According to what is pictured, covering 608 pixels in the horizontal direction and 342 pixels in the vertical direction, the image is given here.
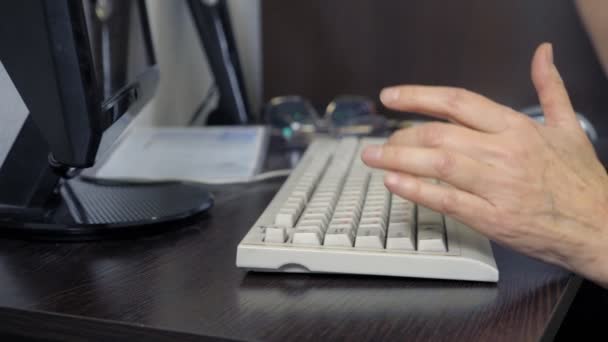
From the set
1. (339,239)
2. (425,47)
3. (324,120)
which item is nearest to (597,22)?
(425,47)

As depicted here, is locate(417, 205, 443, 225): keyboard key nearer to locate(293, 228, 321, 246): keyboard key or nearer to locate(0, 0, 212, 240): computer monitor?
locate(293, 228, 321, 246): keyboard key

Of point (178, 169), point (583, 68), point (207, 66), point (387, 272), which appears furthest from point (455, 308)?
point (207, 66)

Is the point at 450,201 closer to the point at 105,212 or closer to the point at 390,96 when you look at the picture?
the point at 390,96

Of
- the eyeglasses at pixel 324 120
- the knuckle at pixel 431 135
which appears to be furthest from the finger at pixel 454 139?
the eyeglasses at pixel 324 120

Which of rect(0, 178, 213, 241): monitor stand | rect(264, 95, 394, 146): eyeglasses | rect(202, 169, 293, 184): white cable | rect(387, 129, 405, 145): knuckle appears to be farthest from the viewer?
rect(264, 95, 394, 146): eyeglasses

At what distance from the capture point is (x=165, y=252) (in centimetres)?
74

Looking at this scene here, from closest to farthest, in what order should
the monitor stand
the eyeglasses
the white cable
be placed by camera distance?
the monitor stand
the white cable
the eyeglasses

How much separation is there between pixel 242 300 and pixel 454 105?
0.78ft

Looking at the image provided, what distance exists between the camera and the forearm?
139 cm

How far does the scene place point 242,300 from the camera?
0.61 meters

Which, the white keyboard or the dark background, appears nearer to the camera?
the white keyboard

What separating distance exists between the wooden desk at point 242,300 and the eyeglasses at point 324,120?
650 millimetres

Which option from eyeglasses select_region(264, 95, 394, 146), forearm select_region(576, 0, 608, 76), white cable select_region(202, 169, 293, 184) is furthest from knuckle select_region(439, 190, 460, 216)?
forearm select_region(576, 0, 608, 76)

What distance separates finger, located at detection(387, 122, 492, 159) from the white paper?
453 millimetres
